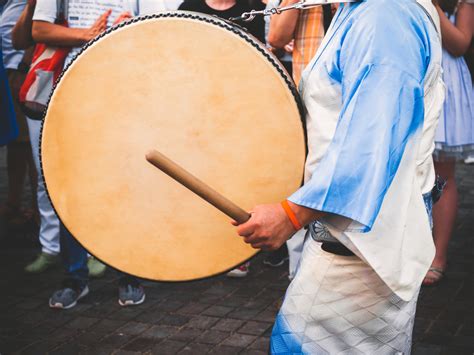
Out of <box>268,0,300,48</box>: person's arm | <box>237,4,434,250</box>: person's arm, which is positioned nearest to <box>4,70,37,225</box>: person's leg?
<box>268,0,300,48</box>: person's arm

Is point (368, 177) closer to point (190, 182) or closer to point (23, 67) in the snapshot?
point (190, 182)

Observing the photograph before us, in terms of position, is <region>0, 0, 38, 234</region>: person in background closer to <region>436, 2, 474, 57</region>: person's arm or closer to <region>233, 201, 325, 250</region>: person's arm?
<region>436, 2, 474, 57</region>: person's arm

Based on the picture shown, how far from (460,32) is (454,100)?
381mm

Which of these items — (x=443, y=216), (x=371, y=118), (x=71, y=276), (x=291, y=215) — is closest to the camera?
(x=371, y=118)

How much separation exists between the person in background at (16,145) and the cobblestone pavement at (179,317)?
0.75 meters

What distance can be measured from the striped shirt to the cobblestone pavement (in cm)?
130

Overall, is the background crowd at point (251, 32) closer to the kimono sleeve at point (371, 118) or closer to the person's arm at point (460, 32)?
the person's arm at point (460, 32)

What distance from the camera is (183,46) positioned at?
211cm

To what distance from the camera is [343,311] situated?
2027 millimetres

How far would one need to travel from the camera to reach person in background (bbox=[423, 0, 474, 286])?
4.31m

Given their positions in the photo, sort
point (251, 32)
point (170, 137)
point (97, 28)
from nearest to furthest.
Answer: point (170, 137) < point (97, 28) < point (251, 32)

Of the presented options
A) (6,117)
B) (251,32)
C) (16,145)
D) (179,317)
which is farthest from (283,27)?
(16,145)

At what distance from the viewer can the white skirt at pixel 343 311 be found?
201 cm

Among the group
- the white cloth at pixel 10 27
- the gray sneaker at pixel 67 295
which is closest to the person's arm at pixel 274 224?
the gray sneaker at pixel 67 295
